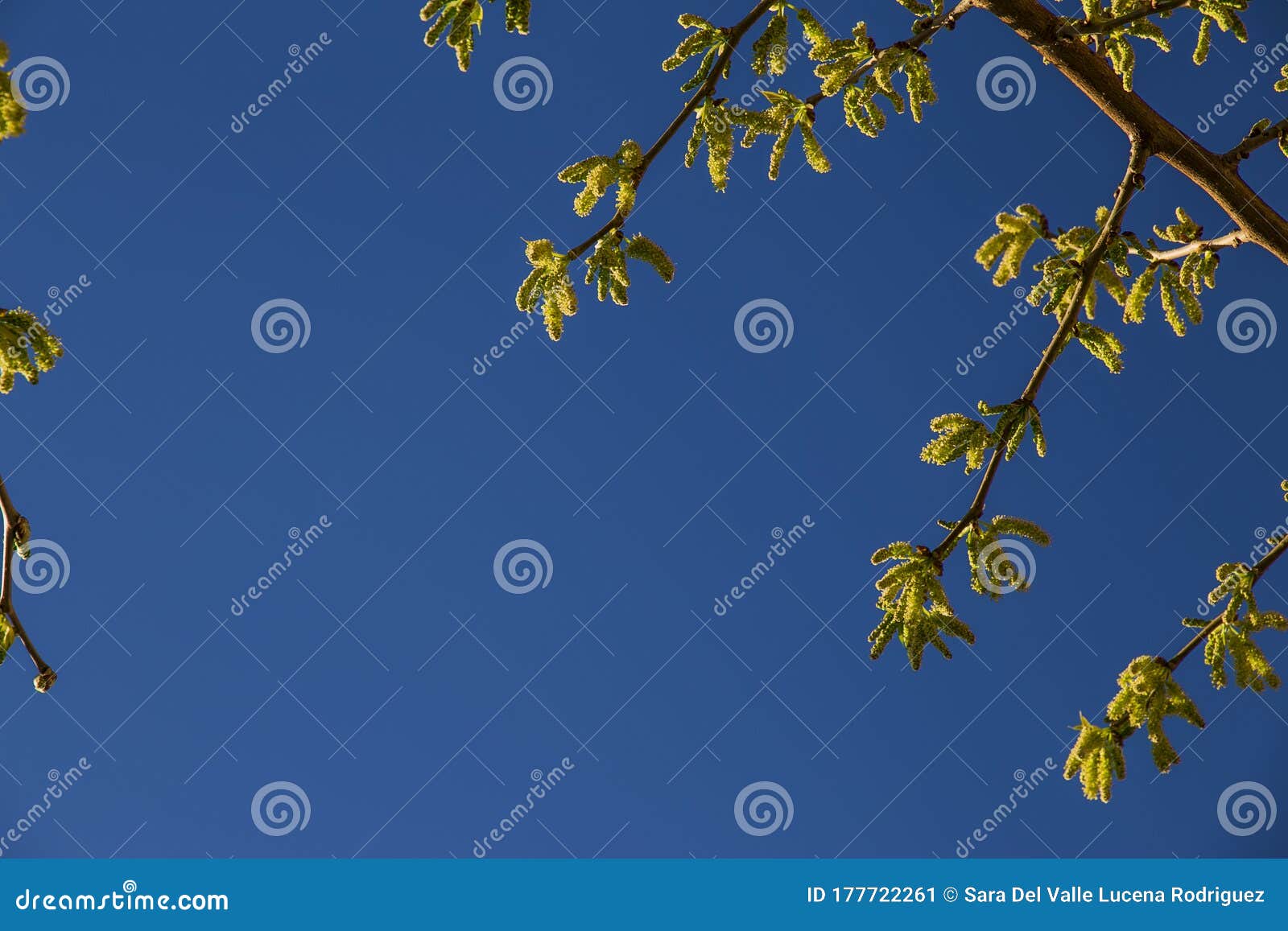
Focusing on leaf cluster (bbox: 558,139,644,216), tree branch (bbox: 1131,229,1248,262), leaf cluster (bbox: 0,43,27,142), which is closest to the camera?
leaf cluster (bbox: 0,43,27,142)

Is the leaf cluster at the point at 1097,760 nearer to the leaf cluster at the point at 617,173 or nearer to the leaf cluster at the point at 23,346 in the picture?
the leaf cluster at the point at 617,173

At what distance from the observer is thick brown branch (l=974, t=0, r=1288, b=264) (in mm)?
3477

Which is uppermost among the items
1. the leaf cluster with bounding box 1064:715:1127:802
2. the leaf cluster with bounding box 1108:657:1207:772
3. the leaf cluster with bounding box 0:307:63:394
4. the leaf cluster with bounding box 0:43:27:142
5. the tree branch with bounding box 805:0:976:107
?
the tree branch with bounding box 805:0:976:107

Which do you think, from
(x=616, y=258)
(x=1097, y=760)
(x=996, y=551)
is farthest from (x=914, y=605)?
(x=616, y=258)

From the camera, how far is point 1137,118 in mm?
3562

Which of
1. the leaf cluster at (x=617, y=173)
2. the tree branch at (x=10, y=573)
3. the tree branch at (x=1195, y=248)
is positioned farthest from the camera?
the tree branch at (x=1195, y=248)

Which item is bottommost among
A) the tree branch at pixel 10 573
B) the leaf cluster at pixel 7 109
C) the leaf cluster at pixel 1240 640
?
the tree branch at pixel 10 573

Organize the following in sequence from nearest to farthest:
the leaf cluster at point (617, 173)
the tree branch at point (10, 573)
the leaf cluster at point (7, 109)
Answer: the leaf cluster at point (7, 109), the tree branch at point (10, 573), the leaf cluster at point (617, 173)

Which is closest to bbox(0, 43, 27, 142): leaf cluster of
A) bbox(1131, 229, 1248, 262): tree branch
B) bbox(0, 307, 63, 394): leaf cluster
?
bbox(0, 307, 63, 394): leaf cluster

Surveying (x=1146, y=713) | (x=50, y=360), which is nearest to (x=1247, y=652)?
(x=1146, y=713)

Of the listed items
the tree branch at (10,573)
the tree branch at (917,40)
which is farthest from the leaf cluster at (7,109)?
the tree branch at (917,40)

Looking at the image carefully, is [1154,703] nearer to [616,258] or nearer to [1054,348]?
[1054,348]

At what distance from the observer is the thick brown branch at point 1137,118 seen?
11.4 feet

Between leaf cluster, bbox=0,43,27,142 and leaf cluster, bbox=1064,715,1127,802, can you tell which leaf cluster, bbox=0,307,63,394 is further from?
leaf cluster, bbox=1064,715,1127,802
